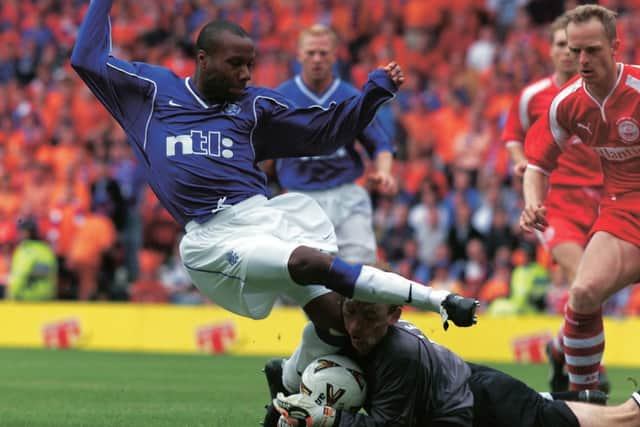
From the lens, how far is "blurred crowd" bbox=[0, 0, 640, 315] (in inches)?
706

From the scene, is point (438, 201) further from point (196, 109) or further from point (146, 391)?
point (196, 109)

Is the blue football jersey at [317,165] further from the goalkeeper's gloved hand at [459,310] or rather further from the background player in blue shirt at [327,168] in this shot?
the goalkeeper's gloved hand at [459,310]

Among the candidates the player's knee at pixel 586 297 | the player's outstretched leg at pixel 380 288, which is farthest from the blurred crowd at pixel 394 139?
the player's outstretched leg at pixel 380 288

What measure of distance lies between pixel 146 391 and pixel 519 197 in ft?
27.8

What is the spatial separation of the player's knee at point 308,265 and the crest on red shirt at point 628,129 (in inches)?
96.7

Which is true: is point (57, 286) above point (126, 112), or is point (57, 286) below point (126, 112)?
below

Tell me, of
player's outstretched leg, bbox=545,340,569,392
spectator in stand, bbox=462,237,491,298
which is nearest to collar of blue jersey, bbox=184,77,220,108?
player's outstretched leg, bbox=545,340,569,392

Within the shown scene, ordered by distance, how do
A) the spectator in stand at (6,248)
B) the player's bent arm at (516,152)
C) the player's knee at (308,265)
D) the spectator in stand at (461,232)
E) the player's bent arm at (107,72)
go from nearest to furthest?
1. the player's knee at (308,265)
2. the player's bent arm at (107,72)
3. the player's bent arm at (516,152)
4. the spectator in stand at (461,232)
5. the spectator in stand at (6,248)

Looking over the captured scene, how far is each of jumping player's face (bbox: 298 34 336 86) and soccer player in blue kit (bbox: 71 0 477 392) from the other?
3.60 metres

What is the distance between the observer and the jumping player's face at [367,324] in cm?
676

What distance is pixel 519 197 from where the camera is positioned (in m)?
18.0

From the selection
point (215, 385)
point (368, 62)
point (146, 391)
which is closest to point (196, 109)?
point (146, 391)

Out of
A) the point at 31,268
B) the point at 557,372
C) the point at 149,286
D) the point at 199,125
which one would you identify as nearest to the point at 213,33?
the point at 199,125

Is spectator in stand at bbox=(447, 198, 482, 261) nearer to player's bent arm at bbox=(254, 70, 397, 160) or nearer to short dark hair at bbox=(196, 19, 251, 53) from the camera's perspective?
player's bent arm at bbox=(254, 70, 397, 160)
